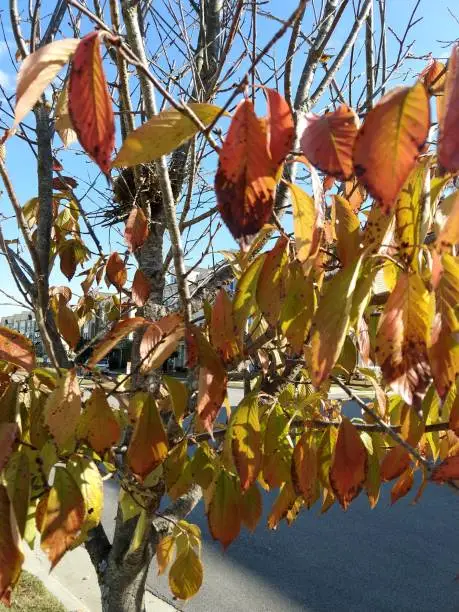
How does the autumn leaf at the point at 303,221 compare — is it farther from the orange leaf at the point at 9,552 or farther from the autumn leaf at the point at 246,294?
the orange leaf at the point at 9,552

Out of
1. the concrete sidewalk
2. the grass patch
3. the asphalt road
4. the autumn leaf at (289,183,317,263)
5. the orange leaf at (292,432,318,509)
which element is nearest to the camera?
the autumn leaf at (289,183,317,263)

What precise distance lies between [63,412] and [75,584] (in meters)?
3.14

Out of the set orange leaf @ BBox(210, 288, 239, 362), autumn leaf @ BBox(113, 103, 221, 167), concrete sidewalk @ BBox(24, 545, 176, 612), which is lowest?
concrete sidewalk @ BBox(24, 545, 176, 612)

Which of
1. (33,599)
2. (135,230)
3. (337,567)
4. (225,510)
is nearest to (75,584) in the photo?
(33,599)

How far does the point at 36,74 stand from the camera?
44 centimetres

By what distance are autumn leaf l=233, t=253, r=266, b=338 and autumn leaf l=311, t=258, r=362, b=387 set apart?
274 mm

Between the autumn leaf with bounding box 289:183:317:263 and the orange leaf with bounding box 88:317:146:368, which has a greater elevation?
the autumn leaf with bounding box 289:183:317:263

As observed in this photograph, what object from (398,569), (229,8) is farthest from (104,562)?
(398,569)

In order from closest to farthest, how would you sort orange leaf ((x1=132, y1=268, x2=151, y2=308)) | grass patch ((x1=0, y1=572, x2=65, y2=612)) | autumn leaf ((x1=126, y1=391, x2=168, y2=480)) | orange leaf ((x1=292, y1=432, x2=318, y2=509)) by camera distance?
autumn leaf ((x1=126, y1=391, x2=168, y2=480))
orange leaf ((x1=292, y1=432, x2=318, y2=509))
orange leaf ((x1=132, y1=268, x2=151, y2=308))
grass patch ((x1=0, y1=572, x2=65, y2=612))

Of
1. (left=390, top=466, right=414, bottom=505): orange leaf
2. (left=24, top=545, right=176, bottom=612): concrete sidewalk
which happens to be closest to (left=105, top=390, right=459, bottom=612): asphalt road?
(left=24, top=545, right=176, bottom=612): concrete sidewalk

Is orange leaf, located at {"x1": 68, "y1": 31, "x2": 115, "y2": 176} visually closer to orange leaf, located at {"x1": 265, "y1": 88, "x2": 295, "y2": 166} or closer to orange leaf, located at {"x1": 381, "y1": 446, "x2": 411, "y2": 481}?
orange leaf, located at {"x1": 265, "y1": 88, "x2": 295, "y2": 166}

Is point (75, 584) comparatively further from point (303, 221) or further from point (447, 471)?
point (303, 221)

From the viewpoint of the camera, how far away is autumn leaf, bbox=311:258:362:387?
1.73 feet

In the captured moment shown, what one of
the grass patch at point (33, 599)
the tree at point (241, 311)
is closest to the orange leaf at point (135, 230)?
the tree at point (241, 311)
